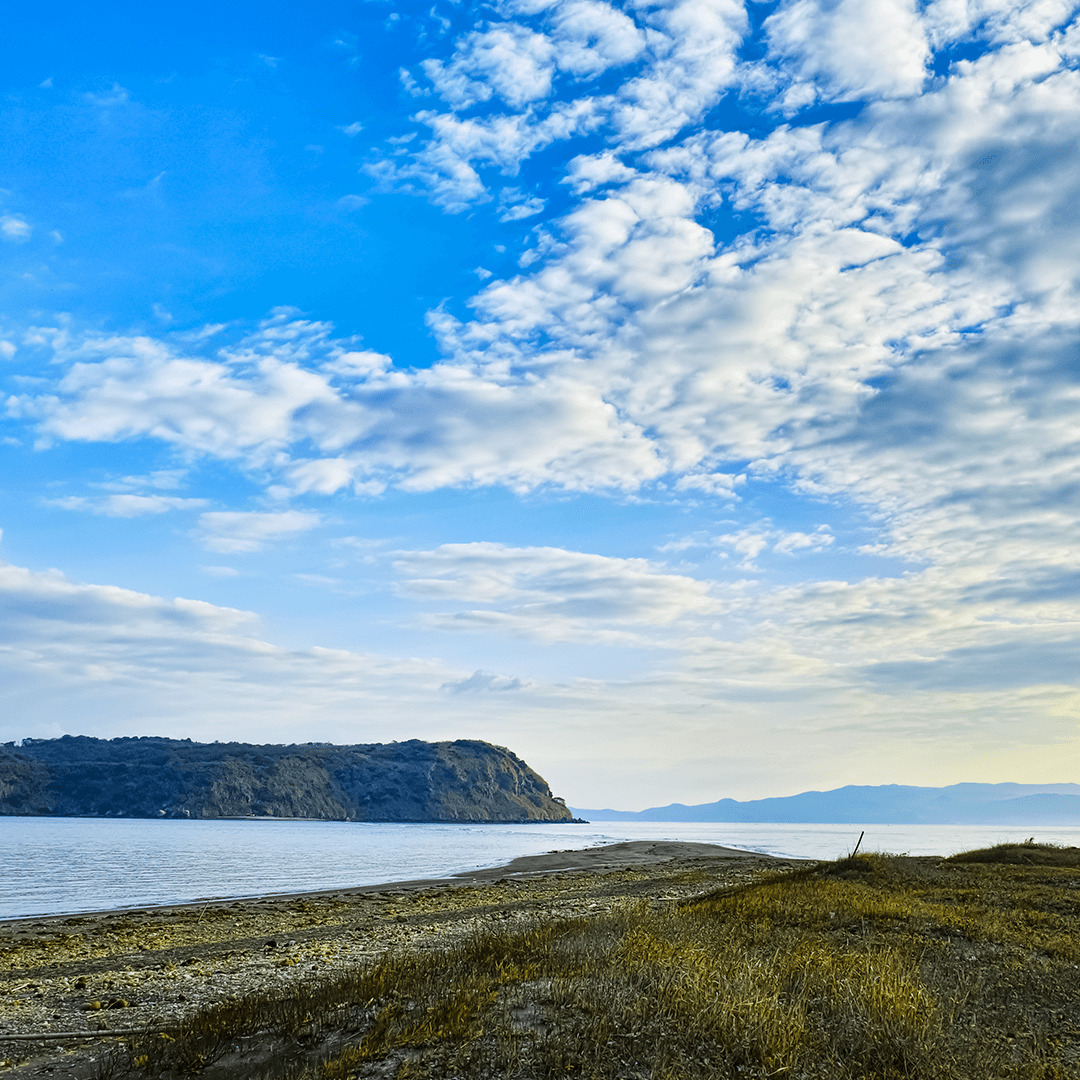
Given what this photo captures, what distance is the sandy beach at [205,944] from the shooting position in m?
12.1

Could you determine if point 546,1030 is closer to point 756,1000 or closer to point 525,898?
point 756,1000

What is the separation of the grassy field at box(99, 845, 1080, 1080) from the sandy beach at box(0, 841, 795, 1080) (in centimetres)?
245

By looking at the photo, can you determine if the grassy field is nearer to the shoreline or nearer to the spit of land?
the spit of land

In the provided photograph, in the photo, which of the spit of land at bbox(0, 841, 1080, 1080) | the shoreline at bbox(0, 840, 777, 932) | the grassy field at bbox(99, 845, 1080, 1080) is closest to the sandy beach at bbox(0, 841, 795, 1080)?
the spit of land at bbox(0, 841, 1080, 1080)

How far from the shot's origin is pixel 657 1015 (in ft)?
28.2

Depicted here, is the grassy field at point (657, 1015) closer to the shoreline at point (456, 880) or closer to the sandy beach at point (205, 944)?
the sandy beach at point (205, 944)

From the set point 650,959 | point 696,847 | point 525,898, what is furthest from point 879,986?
point 696,847

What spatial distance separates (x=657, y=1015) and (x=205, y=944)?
1759cm

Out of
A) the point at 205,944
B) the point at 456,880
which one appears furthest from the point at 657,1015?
the point at 456,880

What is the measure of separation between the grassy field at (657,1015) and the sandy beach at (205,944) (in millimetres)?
2452

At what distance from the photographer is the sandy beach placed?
12.1 meters

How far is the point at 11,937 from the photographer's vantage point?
77.5 ft

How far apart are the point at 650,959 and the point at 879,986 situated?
121 inches

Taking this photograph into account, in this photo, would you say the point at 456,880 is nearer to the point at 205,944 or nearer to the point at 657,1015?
the point at 205,944
